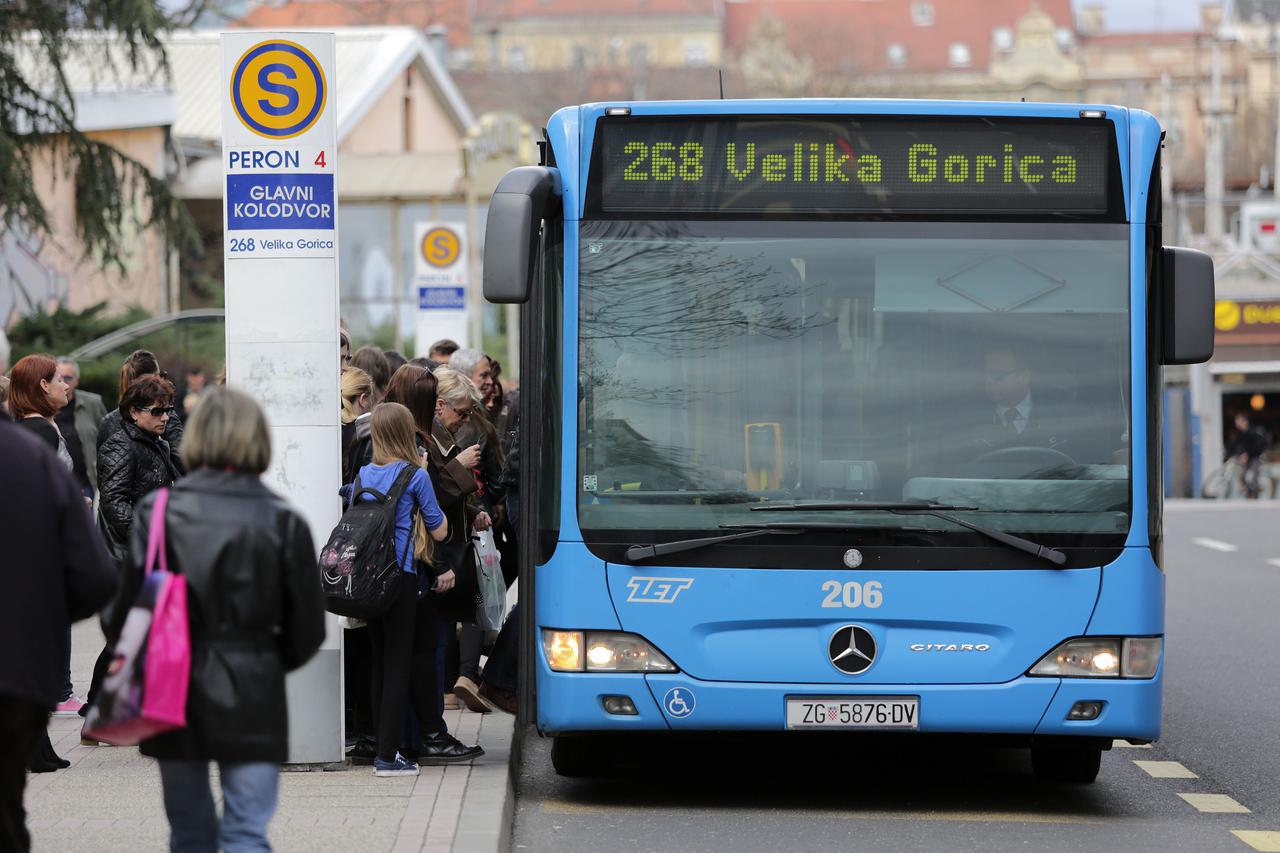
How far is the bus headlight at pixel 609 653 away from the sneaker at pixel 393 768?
0.83 meters

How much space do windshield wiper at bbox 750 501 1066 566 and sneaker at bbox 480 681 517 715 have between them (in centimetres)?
272

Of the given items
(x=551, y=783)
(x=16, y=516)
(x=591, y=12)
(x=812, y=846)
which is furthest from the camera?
(x=591, y=12)

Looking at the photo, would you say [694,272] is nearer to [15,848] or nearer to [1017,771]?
[1017,771]

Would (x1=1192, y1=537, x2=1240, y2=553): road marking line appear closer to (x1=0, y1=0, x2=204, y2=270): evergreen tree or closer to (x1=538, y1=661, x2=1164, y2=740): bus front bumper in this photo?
(x1=0, y1=0, x2=204, y2=270): evergreen tree

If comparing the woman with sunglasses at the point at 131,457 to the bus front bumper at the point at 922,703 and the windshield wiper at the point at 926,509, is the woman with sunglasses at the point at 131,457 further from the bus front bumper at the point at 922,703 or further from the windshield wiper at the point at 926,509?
the windshield wiper at the point at 926,509

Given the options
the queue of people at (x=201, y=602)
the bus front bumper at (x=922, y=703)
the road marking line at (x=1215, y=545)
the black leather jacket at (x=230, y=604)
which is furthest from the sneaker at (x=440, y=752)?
the road marking line at (x=1215, y=545)

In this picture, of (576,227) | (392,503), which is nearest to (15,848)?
(392,503)

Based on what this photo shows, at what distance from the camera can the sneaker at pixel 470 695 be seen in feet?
32.2

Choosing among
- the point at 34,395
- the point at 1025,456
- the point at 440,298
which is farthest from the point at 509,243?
the point at 440,298

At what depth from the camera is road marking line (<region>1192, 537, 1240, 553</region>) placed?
24.1 m

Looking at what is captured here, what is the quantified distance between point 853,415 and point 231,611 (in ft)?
10.8

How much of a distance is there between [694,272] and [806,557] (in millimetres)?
1126

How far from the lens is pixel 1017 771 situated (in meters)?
9.15

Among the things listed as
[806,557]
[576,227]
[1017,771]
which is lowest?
[1017,771]
